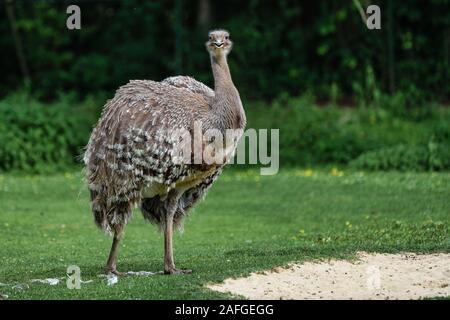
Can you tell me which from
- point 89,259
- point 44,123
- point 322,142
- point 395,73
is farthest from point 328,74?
point 89,259

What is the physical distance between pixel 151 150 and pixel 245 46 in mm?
10619

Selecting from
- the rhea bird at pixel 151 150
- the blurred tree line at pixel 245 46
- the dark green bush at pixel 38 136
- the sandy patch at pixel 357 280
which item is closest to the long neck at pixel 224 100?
the rhea bird at pixel 151 150

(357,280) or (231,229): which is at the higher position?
(357,280)

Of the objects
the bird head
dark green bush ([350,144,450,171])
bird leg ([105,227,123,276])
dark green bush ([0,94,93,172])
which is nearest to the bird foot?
bird leg ([105,227,123,276])

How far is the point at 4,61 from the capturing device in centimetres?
2158

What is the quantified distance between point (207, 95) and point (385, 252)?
228cm

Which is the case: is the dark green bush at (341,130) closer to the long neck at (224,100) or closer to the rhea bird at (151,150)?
the long neck at (224,100)

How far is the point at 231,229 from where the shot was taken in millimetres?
12961

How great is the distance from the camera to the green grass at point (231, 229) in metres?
9.52

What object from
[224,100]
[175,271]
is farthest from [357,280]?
[224,100]

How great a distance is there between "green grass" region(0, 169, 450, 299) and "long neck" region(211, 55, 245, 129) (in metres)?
1.35

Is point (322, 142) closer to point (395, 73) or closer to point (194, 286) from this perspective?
point (395, 73)

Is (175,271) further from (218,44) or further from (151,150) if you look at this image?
(218,44)

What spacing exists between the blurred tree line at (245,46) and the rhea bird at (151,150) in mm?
9452
